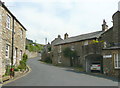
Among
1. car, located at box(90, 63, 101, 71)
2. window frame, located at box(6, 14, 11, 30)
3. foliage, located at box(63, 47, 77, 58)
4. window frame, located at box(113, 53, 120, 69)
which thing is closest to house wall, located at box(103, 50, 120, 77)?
window frame, located at box(113, 53, 120, 69)

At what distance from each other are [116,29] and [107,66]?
6.01 meters

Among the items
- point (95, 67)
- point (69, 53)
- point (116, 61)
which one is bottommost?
point (95, 67)

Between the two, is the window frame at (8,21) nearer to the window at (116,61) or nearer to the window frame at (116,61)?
the window frame at (116,61)

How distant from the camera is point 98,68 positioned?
62.2 ft

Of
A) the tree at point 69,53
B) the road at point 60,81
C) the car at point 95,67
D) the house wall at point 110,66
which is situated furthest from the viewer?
the tree at point 69,53

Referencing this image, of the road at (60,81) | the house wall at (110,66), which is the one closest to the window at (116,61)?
the house wall at (110,66)

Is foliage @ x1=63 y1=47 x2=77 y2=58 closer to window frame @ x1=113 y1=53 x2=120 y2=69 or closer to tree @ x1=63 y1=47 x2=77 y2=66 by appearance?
tree @ x1=63 y1=47 x2=77 y2=66

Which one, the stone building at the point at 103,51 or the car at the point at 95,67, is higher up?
the stone building at the point at 103,51

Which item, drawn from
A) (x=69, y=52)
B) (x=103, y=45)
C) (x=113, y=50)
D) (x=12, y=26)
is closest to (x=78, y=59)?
(x=69, y=52)

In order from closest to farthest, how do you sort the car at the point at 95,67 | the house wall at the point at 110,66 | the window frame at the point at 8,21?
the window frame at the point at 8,21 → the house wall at the point at 110,66 → the car at the point at 95,67

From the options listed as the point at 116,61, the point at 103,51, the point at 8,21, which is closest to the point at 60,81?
the point at 116,61

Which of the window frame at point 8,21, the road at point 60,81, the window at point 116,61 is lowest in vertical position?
the road at point 60,81

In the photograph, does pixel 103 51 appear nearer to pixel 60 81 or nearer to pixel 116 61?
pixel 116 61

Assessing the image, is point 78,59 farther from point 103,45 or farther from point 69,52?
point 103,45
